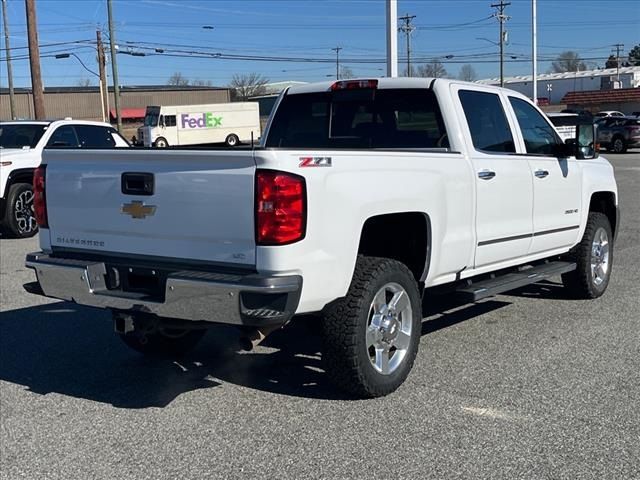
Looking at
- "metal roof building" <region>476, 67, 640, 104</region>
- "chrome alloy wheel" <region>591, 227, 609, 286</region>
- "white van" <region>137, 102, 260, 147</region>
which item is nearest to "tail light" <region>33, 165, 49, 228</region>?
"chrome alloy wheel" <region>591, 227, 609, 286</region>

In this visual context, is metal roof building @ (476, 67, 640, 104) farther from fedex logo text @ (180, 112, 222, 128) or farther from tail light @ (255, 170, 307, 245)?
tail light @ (255, 170, 307, 245)

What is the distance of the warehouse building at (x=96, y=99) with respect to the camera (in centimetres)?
7750

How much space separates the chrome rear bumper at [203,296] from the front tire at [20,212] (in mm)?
8349

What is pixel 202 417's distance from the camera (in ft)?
15.6

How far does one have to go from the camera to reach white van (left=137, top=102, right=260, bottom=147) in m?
51.5

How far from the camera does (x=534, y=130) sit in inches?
272

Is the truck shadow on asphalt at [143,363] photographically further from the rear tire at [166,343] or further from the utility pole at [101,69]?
the utility pole at [101,69]

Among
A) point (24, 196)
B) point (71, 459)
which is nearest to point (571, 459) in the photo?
point (71, 459)

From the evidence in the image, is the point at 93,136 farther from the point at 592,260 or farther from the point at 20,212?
the point at 592,260

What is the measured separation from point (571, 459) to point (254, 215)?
208cm

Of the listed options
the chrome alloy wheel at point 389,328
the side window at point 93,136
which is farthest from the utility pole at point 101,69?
the chrome alloy wheel at point 389,328

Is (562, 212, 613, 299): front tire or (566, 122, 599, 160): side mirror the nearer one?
(566, 122, 599, 160): side mirror

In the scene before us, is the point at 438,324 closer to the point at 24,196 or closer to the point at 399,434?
the point at 399,434

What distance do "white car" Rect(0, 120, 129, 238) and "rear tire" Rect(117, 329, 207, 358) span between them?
6.90 meters
